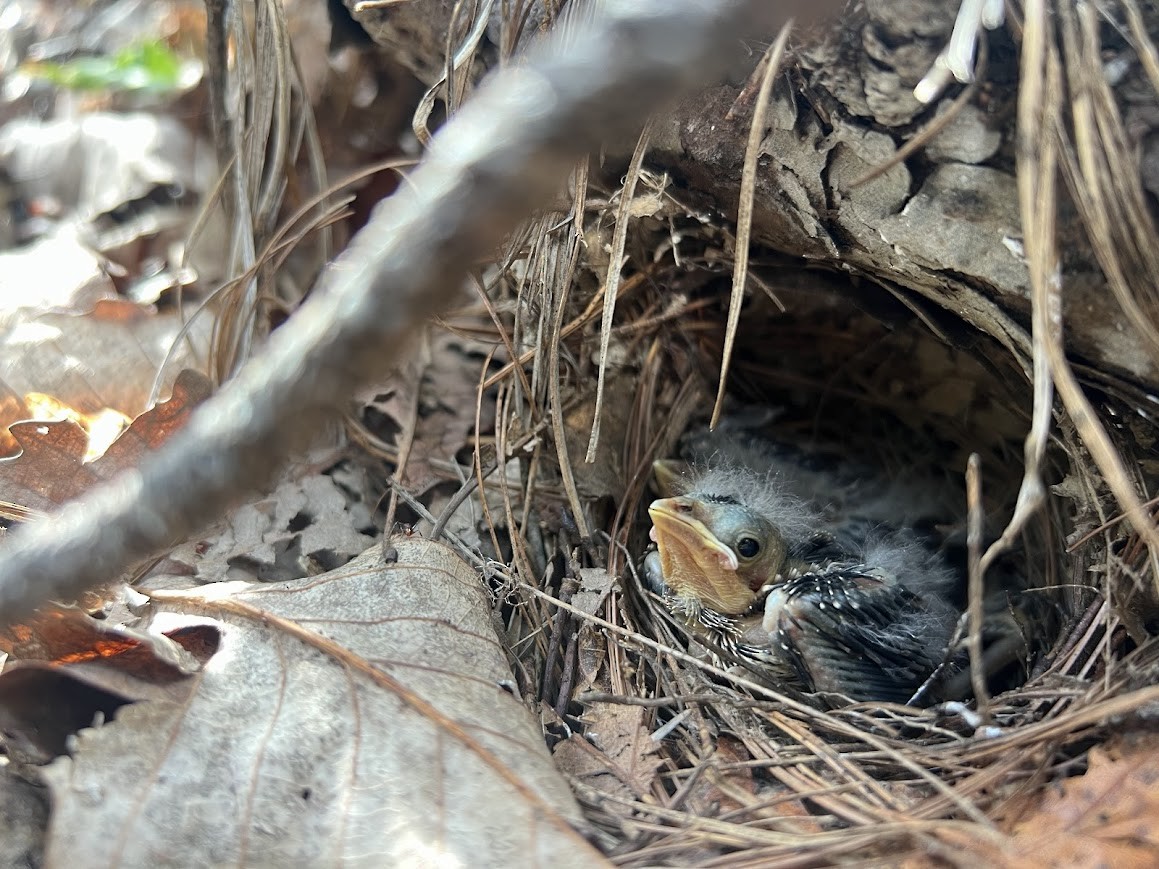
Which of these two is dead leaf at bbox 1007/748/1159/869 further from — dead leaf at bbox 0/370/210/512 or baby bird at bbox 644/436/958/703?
dead leaf at bbox 0/370/210/512

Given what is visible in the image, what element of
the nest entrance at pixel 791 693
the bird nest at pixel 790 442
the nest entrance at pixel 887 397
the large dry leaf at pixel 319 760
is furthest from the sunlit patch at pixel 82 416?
the nest entrance at pixel 887 397

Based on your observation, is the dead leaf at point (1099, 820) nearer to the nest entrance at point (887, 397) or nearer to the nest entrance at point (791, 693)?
the nest entrance at point (791, 693)

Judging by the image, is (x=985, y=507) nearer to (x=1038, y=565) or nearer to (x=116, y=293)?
(x=1038, y=565)

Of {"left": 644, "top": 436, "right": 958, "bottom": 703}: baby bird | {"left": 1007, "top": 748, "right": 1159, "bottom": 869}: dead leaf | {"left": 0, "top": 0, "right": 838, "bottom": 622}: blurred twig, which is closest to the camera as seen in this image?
{"left": 0, "top": 0, "right": 838, "bottom": 622}: blurred twig

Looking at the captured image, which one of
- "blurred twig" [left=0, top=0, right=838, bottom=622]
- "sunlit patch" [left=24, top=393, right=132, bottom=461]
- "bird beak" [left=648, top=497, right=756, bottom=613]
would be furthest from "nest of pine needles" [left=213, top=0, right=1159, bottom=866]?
"sunlit patch" [left=24, top=393, right=132, bottom=461]

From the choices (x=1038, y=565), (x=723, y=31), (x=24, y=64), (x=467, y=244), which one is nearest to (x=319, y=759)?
(x=467, y=244)
